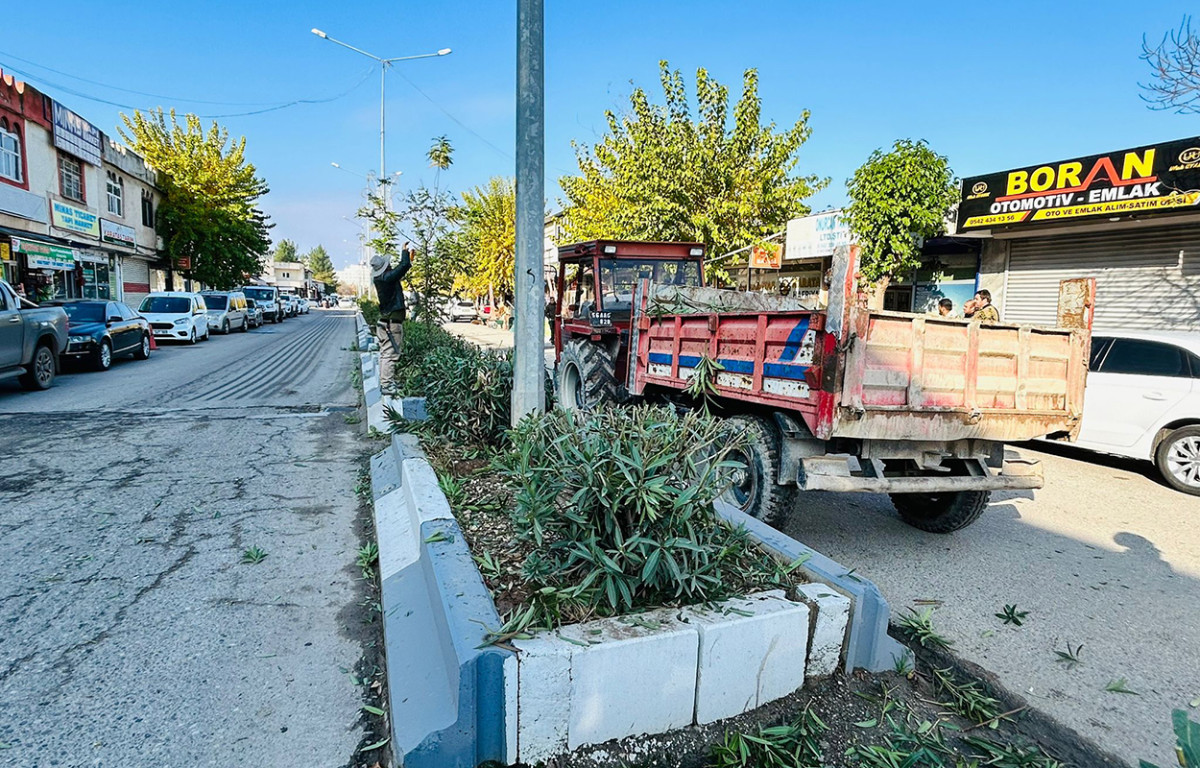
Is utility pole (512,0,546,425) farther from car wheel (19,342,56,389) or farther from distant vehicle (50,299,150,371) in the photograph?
distant vehicle (50,299,150,371)

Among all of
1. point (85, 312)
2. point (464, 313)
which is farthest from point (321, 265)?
point (85, 312)

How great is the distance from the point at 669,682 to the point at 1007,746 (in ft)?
4.47

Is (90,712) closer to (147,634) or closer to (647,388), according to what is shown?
(147,634)

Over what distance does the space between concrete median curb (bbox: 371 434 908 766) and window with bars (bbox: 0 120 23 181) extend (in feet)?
81.6

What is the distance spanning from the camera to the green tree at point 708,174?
18.1 meters

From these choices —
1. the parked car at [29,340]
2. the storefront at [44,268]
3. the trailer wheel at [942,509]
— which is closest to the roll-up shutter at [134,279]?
the storefront at [44,268]

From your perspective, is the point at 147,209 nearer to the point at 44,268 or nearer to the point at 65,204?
the point at 65,204

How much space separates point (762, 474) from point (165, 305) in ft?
77.5

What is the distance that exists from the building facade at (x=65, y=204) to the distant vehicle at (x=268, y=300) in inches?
268

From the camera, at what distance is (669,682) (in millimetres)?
2373

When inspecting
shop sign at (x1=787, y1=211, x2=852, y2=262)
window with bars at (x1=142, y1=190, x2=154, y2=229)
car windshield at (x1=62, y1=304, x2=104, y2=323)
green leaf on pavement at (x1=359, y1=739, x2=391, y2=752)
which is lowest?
green leaf on pavement at (x1=359, y1=739, x2=391, y2=752)

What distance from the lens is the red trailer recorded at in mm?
4086

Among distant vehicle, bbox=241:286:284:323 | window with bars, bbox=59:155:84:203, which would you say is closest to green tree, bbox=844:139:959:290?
window with bars, bbox=59:155:84:203

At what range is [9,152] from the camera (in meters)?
20.1
